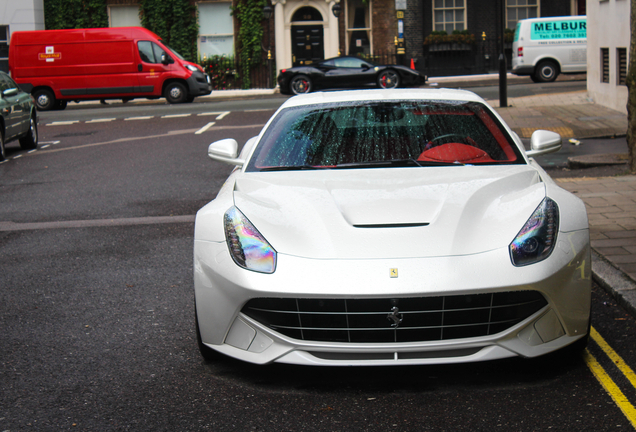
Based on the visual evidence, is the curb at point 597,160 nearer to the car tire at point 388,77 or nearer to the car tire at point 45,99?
the car tire at point 388,77

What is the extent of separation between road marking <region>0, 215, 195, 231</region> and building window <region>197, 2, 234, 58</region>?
2639 cm

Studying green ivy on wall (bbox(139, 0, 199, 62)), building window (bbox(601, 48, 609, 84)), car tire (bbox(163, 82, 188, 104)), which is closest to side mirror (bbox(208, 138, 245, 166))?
building window (bbox(601, 48, 609, 84))

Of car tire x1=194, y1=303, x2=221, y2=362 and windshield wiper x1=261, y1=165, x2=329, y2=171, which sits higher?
windshield wiper x1=261, y1=165, x2=329, y2=171

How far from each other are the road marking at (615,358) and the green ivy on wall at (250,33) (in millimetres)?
29929

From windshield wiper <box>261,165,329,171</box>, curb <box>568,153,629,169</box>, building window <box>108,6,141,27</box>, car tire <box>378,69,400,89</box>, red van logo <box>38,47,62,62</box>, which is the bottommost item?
curb <box>568,153,629,169</box>

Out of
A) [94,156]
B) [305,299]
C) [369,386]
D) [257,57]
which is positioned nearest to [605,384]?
[369,386]

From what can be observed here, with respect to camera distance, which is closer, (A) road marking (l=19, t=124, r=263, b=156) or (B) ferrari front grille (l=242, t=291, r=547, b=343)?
(B) ferrari front grille (l=242, t=291, r=547, b=343)

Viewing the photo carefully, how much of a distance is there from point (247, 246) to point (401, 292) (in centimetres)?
74

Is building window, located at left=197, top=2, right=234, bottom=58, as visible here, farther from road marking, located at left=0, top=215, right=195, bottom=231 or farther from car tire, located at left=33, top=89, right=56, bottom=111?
road marking, located at left=0, top=215, right=195, bottom=231

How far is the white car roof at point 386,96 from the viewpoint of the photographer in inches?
191

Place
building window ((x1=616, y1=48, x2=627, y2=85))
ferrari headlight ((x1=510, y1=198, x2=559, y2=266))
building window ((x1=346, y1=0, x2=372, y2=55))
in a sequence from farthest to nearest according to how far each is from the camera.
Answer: building window ((x1=346, y1=0, x2=372, y2=55))
building window ((x1=616, y1=48, x2=627, y2=85))
ferrari headlight ((x1=510, y1=198, x2=559, y2=266))

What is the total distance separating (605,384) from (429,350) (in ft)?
2.76

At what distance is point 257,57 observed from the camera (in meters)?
33.0

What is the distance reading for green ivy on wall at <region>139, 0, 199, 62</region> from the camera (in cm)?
3284
